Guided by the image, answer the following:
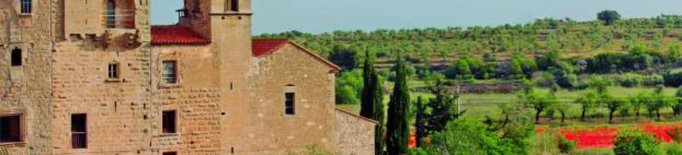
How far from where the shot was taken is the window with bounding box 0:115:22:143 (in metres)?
41.3

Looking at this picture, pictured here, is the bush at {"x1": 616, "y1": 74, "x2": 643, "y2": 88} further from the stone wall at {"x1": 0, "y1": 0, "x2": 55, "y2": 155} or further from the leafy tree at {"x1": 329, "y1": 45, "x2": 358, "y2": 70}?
the stone wall at {"x1": 0, "y1": 0, "x2": 55, "y2": 155}

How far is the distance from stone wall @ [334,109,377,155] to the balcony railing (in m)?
8.14

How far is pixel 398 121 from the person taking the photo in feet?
170

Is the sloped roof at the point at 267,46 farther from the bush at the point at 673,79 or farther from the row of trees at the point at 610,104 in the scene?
the bush at the point at 673,79

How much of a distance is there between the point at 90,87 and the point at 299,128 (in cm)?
723

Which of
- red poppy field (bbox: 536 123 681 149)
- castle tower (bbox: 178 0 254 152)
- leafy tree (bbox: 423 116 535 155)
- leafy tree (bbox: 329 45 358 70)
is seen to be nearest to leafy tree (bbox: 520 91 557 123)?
red poppy field (bbox: 536 123 681 149)

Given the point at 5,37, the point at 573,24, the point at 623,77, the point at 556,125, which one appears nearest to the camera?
the point at 5,37

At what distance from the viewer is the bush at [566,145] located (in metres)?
60.0

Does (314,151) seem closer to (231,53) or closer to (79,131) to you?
(231,53)

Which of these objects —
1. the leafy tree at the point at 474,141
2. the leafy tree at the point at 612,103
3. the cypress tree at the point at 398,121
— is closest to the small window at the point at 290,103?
the leafy tree at the point at 474,141

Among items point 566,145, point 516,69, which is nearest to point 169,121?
point 566,145

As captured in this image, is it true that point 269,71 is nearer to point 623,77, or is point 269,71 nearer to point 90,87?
point 90,87

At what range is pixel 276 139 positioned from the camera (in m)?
45.3

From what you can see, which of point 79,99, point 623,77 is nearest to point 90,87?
point 79,99
